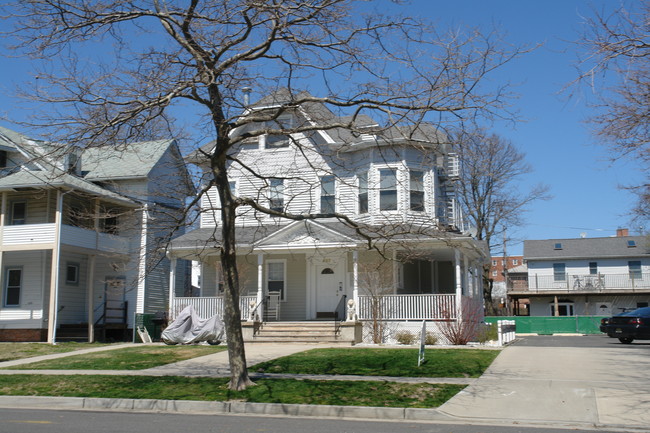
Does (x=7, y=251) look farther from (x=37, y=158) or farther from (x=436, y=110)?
(x=436, y=110)

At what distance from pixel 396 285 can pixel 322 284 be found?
3090 mm

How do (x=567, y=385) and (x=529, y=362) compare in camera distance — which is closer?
(x=567, y=385)

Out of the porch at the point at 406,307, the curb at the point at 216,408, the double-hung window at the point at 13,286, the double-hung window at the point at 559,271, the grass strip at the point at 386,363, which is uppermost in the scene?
the double-hung window at the point at 559,271

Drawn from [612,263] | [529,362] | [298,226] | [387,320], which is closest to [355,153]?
[298,226]

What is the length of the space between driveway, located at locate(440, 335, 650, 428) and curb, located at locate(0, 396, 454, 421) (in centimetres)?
72

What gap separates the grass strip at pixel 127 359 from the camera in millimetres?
15922

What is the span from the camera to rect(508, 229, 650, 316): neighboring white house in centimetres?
4706

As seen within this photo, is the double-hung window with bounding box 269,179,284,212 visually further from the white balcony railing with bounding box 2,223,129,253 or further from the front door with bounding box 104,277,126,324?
the front door with bounding box 104,277,126,324

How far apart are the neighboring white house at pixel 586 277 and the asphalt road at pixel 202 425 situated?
41.1 metres

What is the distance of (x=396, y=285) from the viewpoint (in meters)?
23.0

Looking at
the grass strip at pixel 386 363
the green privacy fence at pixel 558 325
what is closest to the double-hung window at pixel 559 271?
the green privacy fence at pixel 558 325

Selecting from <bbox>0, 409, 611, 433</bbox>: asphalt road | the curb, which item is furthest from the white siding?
<bbox>0, 409, 611, 433</bbox>: asphalt road

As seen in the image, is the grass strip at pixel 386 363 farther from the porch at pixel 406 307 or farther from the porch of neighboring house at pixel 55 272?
the porch of neighboring house at pixel 55 272

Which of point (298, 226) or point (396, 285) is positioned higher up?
point (298, 226)
